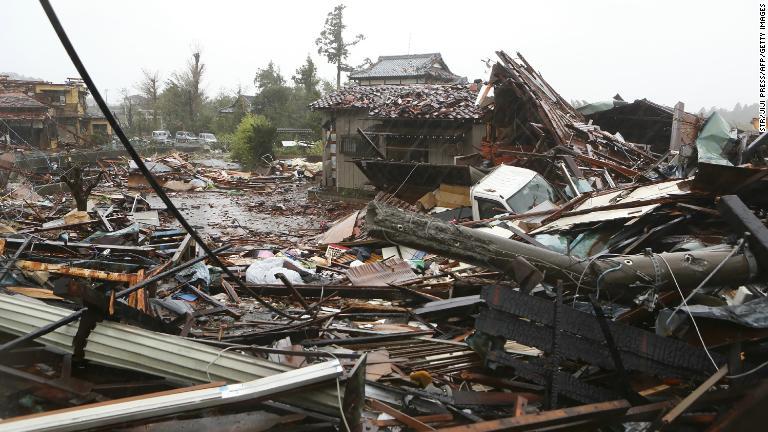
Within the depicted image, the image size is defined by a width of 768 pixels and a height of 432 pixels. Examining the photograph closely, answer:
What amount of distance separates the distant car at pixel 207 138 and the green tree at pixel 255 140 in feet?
40.6

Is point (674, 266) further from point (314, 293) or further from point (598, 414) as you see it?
point (314, 293)

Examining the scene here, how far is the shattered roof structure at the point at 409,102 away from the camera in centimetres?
1770

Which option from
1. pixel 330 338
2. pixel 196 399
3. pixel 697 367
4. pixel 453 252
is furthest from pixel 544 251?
pixel 196 399

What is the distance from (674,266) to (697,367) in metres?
0.71

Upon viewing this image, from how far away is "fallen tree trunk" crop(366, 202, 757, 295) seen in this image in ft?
11.5

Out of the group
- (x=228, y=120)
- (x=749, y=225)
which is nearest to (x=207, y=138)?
(x=228, y=120)

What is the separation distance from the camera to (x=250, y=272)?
780cm

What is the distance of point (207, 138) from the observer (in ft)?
139

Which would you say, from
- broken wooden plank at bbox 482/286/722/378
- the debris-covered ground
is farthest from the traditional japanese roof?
broken wooden plank at bbox 482/286/722/378

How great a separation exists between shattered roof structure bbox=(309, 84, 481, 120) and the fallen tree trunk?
13.8 meters

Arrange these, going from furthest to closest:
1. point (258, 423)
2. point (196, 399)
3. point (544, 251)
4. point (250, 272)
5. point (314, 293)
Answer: point (250, 272) < point (314, 293) < point (544, 251) < point (258, 423) < point (196, 399)

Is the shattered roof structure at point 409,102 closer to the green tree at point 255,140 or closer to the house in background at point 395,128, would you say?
the house in background at point 395,128

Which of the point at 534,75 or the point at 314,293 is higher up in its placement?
the point at 534,75

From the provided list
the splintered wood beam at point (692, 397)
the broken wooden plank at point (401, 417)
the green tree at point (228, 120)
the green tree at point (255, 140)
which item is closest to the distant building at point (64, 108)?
the green tree at point (228, 120)
